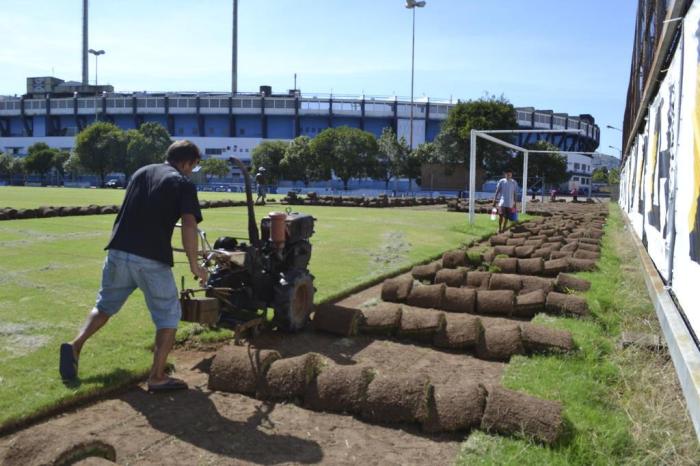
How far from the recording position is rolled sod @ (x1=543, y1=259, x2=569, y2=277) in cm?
1056

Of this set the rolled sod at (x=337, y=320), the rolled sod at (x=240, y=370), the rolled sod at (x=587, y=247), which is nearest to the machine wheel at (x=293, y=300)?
the rolled sod at (x=337, y=320)

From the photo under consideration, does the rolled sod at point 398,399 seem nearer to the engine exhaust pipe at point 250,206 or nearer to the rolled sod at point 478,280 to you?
the engine exhaust pipe at point 250,206

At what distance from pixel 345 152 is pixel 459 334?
64710 mm

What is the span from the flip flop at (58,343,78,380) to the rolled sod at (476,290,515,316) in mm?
4860

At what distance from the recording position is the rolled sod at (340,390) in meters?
4.46

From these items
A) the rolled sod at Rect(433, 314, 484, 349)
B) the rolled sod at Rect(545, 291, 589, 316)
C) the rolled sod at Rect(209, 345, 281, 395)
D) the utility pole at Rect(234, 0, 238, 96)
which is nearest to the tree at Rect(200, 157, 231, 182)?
the utility pole at Rect(234, 0, 238, 96)

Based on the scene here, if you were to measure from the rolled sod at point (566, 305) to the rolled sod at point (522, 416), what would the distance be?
12.0 feet

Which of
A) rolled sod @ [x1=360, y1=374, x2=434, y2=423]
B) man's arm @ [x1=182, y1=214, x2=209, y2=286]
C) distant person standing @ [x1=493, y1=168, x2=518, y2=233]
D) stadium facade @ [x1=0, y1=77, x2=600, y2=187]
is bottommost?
rolled sod @ [x1=360, y1=374, x2=434, y2=423]

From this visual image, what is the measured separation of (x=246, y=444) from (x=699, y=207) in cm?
357

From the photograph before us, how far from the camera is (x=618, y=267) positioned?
37.6 feet

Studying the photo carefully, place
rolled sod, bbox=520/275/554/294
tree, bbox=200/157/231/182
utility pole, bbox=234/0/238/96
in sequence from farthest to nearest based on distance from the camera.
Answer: utility pole, bbox=234/0/238/96 → tree, bbox=200/157/231/182 → rolled sod, bbox=520/275/554/294

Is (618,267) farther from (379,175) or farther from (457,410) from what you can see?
(379,175)

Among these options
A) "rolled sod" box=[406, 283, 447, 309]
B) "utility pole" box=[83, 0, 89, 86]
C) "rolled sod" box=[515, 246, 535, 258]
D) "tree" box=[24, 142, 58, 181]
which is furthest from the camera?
"utility pole" box=[83, 0, 89, 86]

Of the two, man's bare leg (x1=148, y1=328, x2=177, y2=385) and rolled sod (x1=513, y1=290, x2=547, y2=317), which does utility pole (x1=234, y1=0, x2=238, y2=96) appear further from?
man's bare leg (x1=148, y1=328, x2=177, y2=385)
